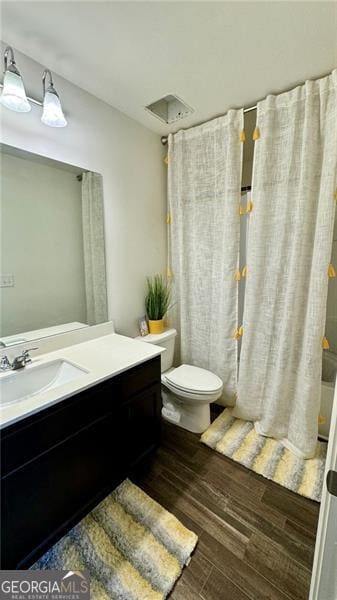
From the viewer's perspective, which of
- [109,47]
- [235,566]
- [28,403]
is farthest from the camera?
[109,47]

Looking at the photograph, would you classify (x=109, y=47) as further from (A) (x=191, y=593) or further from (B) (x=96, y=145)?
(A) (x=191, y=593)

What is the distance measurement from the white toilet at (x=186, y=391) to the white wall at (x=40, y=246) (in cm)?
68

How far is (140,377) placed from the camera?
53.6 inches

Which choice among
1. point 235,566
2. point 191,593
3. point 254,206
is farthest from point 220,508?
point 254,206

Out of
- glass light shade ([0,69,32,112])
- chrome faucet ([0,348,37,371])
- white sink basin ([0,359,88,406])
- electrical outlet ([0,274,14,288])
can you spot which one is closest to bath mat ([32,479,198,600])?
white sink basin ([0,359,88,406])

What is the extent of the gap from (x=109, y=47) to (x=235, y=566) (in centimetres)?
253

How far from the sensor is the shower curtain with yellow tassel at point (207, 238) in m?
1.74

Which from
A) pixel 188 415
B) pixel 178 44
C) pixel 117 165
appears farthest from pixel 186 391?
pixel 178 44

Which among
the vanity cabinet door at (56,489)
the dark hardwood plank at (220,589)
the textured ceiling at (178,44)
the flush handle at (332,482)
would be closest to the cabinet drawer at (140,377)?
the vanity cabinet door at (56,489)

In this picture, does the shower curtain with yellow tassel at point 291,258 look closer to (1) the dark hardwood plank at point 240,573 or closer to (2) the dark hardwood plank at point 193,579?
(1) the dark hardwood plank at point 240,573

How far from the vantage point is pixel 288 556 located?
1.09m

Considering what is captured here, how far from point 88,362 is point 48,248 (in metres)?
0.73

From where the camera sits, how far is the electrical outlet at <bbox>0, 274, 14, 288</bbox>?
4.11 ft

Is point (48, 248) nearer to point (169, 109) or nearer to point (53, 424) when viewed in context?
point (53, 424)
